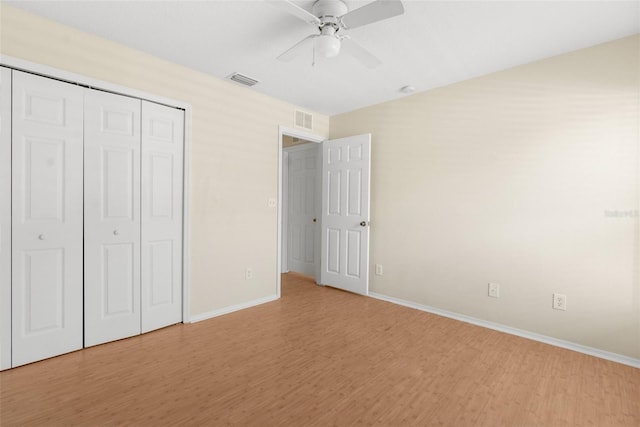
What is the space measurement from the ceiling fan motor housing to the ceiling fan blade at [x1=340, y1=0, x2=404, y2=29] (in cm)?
9

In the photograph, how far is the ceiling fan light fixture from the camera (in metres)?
1.96

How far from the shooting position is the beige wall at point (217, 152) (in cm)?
232

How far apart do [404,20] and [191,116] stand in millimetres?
2110

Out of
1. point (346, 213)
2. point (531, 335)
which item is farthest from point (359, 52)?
point (531, 335)

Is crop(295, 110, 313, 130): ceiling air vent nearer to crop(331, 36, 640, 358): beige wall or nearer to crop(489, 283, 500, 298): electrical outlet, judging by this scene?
crop(331, 36, 640, 358): beige wall

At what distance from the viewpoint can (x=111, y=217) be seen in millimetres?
2492

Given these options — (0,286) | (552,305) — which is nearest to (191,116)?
(0,286)

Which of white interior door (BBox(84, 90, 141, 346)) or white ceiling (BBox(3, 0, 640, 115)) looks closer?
white ceiling (BBox(3, 0, 640, 115))

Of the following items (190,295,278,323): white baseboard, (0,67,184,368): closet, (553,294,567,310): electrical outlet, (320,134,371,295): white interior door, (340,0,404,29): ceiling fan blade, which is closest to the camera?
(340,0,404,29): ceiling fan blade

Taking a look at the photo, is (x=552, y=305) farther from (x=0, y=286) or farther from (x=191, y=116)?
(x=0, y=286)

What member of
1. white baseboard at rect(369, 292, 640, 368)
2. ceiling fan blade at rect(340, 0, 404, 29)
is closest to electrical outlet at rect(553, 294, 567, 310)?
white baseboard at rect(369, 292, 640, 368)

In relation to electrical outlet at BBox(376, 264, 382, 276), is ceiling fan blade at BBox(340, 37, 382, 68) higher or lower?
higher

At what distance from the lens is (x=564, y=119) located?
2535 mm

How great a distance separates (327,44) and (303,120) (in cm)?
206
